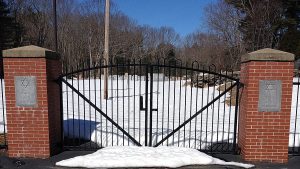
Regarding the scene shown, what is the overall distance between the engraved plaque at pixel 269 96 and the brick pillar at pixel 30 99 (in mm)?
3842

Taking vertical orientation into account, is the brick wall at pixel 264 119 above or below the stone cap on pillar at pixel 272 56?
below

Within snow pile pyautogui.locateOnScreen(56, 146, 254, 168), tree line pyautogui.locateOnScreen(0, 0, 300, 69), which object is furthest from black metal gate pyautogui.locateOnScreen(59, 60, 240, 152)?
tree line pyautogui.locateOnScreen(0, 0, 300, 69)

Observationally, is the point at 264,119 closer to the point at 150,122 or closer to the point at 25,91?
the point at 150,122

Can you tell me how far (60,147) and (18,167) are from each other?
35.8 inches

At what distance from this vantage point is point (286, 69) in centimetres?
409

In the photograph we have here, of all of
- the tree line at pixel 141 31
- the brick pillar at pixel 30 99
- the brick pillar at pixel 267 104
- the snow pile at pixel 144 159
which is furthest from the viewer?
the tree line at pixel 141 31

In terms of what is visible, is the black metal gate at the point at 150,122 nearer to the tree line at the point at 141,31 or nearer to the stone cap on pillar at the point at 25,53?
the stone cap on pillar at the point at 25,53

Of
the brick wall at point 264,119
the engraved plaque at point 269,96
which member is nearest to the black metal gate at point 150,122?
the brick wall at point 264,119

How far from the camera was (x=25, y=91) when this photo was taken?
4.25 metres

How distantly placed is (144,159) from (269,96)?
246cm

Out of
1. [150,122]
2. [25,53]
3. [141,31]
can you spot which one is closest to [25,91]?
[25,53]

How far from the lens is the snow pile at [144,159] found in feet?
13.0

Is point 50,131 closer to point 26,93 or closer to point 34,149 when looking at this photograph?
point 34,149

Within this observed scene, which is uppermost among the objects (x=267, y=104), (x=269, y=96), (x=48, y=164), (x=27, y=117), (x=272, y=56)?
(x=272, y=56)
